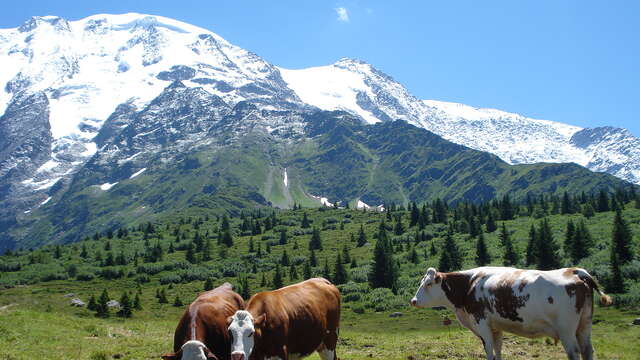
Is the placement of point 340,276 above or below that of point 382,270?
below

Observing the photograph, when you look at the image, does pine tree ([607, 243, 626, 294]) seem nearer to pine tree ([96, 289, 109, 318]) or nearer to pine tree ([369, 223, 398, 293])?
pine tree ([369, 223, 398, 293])

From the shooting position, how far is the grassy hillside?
30141mm

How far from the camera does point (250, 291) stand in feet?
380

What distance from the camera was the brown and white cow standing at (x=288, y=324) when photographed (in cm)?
1446

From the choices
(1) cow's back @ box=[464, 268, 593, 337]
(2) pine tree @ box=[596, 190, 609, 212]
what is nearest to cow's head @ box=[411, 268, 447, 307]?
(1) cow's back @ box=[464, 268, 593, 337]

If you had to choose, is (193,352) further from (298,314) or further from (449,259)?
(449,259)

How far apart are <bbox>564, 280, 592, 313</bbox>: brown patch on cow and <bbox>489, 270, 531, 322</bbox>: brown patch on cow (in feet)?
4.11

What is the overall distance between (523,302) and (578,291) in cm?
170

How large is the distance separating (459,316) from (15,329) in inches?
994

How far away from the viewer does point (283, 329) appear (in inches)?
647

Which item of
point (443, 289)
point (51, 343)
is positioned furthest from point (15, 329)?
point (443, 289)

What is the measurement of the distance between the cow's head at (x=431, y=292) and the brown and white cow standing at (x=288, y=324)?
323 centimetres

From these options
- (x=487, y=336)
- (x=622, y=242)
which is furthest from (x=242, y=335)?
(x=622, y=242)

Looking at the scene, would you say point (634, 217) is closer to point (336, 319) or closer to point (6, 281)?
point (336, 319)
